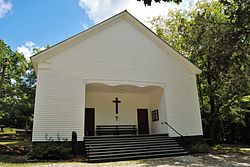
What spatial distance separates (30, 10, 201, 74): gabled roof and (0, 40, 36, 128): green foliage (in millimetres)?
15364

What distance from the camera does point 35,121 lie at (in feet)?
36.7

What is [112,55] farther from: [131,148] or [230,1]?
[230,1]

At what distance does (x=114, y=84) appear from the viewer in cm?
1296

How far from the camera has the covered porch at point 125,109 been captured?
47.1 feet

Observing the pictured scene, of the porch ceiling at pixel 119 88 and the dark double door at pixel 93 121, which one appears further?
the dark double door at pixel 93 121

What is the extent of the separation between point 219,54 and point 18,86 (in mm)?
24293

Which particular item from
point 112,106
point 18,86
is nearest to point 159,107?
point 112,106

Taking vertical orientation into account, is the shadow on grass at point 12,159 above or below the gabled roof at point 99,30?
below

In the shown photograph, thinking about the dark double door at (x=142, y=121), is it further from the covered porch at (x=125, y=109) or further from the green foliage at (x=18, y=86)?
the green foliage at (x=18, y=86)

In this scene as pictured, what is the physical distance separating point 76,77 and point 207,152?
8.45 metres

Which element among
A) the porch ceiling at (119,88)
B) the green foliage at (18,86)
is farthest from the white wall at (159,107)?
the green foliage at (18,86)

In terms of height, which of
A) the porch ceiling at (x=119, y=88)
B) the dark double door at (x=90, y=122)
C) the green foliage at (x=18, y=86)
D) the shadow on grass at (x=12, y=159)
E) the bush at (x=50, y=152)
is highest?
Result: the green foliage at (x=18, y=86)

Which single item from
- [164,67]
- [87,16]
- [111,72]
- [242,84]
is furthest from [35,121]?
[242,84]

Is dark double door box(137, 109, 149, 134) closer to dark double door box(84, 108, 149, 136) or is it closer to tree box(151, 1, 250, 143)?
dark double door box(84, 108, 149, 136)
